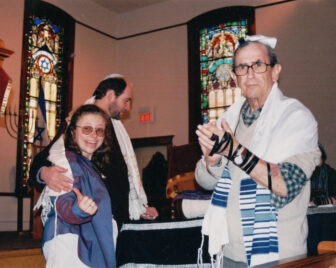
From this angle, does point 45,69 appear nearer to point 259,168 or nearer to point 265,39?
point 265,39

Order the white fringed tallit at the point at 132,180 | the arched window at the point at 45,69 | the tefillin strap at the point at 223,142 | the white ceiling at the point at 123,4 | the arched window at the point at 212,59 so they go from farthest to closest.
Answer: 1. the white ceiling at the point at 123,4
2. the arched window at the point at 212,59
3. the arched window at the point at 45,69
4. the white fringed tallit at the point at 132,180
5. the tefillin strap at the point at 223,142

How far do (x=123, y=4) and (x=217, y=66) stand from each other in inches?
122

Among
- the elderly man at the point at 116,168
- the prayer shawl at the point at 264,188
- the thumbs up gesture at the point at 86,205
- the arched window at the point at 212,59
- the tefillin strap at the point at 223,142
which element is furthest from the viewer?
the arched window at the point at 212,59

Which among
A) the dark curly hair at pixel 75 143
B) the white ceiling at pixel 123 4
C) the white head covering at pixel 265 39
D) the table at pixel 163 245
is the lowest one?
the table at pixel 163 245

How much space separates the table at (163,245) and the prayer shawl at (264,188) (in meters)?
0.67

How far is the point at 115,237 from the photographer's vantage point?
2.41 meters

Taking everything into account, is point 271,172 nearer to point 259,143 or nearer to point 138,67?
point 259,143

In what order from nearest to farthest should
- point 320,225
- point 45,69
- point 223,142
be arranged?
point 223,142 < point 320,225 < point 45,69

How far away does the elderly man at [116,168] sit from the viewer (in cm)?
224

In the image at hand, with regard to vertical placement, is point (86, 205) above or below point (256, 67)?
below

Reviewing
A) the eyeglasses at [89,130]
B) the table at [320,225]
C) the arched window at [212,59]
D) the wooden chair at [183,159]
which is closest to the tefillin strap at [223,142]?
the eyeglasses at [89,130]

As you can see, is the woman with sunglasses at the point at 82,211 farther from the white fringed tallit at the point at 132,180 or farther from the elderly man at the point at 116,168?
the white fringed tallit at the point at 132,180

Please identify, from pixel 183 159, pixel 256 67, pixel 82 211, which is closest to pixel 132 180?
pixel 82 211

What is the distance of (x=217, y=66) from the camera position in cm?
951
